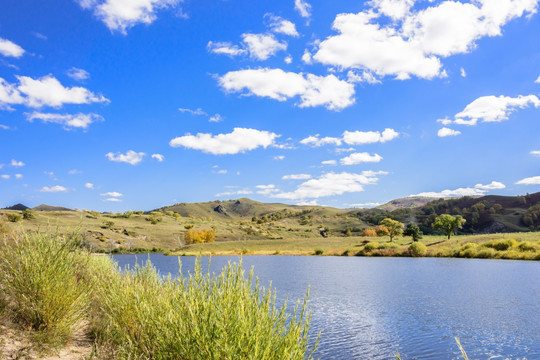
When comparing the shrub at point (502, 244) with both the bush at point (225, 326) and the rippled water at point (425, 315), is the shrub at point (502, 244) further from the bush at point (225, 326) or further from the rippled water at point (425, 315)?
the bush at point (225, 326)

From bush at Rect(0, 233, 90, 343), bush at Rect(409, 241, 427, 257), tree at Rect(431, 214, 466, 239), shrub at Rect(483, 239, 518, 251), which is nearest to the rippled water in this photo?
bush at Rect(0, 233, 90, 343)

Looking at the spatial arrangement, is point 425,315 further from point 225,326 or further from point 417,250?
point 417,250

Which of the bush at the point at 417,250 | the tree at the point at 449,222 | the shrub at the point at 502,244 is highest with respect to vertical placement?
the tree at the point at 449,222

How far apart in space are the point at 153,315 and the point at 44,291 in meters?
4.40

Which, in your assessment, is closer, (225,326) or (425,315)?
(225,326)

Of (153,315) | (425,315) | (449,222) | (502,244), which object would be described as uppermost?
(153,315)

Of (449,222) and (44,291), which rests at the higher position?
(44,291)

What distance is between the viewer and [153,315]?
6598 millimetres

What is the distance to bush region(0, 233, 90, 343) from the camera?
899cm

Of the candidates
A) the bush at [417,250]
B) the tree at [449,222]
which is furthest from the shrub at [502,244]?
the tree at [449,222]

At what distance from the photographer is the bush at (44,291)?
899cm

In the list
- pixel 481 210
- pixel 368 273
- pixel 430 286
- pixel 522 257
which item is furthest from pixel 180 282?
pixel 481 210

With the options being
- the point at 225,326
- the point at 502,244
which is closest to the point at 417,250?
the point at 502,244

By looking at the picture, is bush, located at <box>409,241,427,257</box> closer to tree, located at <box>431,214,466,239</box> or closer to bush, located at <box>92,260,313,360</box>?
tree, located at <box>431,214,466,239</box>
